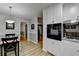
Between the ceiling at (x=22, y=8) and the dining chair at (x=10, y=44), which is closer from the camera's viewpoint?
the ceiling at (x=22, y=8)

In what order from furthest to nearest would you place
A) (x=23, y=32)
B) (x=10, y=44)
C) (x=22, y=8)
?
(x=10, y=44) < (x=23, y=32) < (x=22, y=8)

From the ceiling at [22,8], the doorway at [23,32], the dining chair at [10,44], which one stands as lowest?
the dining chair at [10,44]

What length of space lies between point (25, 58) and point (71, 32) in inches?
41.5

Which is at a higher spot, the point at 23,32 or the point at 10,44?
the point at 23,32

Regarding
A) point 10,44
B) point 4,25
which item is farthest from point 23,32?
point 10,44

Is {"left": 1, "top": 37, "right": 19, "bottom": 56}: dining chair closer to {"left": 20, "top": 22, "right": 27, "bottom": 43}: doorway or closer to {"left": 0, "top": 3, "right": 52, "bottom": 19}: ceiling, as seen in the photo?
{"left": 20, "top": 22, "right": 27, "bottom": 43}: doorway

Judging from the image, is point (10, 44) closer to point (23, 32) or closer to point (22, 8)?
point (23, 32)

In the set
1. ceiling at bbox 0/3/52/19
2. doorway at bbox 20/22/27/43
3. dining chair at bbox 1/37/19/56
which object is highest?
ceiling at bbox 0/3/52/19

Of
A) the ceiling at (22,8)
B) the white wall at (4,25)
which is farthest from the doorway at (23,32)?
the ceiling at (22,8)

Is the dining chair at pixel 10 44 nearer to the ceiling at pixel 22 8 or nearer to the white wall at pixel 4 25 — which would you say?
the white wall at pixel 4 25

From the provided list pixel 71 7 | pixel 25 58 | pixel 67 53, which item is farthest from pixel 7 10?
pixel 67 53

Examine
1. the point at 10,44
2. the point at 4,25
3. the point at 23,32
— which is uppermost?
the point at 4,25

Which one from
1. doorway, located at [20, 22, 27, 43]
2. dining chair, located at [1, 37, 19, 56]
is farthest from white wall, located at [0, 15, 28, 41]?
dining chair, located at [1, 37, 19, 56]

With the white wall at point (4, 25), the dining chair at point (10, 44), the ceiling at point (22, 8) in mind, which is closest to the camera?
the ceiling at point (22, 8)
